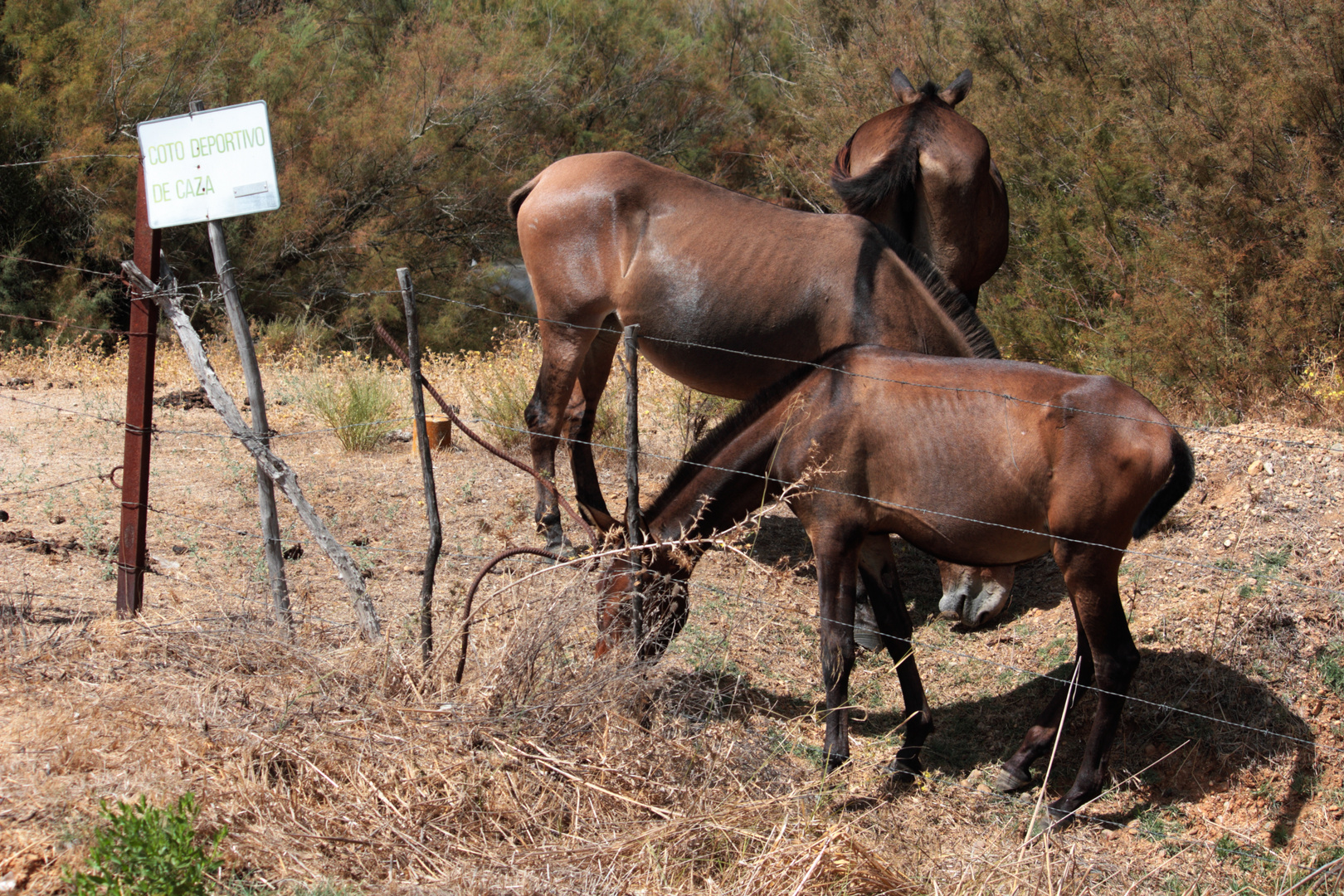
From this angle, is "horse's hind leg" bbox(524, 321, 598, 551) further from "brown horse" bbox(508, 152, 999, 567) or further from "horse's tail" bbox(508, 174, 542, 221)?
"horse's tail" bbox(508, 174, 542, 221)

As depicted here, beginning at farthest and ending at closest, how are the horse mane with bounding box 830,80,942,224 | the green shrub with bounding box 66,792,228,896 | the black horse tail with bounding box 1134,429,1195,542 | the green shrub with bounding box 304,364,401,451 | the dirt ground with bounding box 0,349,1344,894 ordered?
the green shrub with bounding box 304,364,401,451 → the horse mane with bounding box 830,80,942,224 → the black horse tail with bounding box 1134,429,1195,542 → the dirt ground with bounding box 0,349,1344,894 → the green shrub with bounding box 66,792,228,896

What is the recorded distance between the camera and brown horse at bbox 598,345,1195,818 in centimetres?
374

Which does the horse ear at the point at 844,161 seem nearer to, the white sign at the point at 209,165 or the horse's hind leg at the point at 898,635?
the horse's hind leg at the point at 898,635

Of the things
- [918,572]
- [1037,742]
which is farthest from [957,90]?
[1037,742]

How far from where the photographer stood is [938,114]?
6.32 meters

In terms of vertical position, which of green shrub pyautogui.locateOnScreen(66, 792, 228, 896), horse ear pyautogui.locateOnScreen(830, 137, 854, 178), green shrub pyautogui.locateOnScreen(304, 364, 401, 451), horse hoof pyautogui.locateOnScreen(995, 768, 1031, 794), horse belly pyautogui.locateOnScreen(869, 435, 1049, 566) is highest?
horse ear pyautogui.locateOnScreen(830, 137, 854, 178)

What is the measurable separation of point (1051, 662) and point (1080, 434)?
1.78m

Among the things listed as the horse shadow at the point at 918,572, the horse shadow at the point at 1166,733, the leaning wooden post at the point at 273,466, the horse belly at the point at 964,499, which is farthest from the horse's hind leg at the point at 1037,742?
the leaning wooden post at the point at 273,466

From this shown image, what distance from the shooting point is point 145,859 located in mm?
2656

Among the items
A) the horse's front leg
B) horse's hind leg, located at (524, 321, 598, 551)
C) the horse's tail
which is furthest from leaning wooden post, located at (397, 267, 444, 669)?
the horse's tail

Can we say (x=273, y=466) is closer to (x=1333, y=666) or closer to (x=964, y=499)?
(x=964, y=499)

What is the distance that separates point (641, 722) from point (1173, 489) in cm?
209

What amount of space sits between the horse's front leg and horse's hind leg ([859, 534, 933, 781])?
0.22m

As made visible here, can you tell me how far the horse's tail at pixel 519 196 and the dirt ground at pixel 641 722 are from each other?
215 cm
